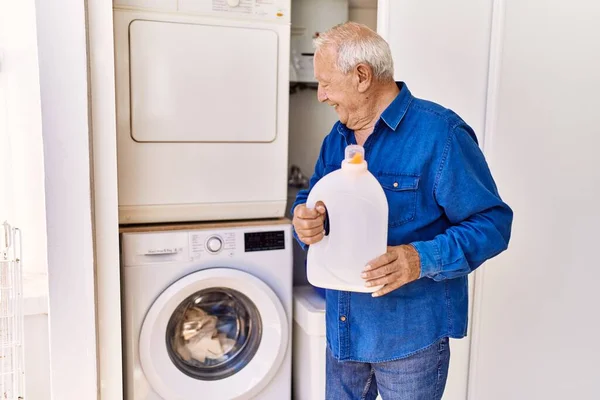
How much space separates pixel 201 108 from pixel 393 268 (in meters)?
1.17

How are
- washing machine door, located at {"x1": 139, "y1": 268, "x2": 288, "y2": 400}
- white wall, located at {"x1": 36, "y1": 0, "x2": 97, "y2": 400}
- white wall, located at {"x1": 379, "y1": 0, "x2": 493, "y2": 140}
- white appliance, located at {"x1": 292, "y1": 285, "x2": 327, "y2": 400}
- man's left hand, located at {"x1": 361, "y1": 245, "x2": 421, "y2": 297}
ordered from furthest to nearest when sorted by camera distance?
1. white appliance, located at {"x1": 292, "y1": 285, "x2": 327, "y2": 400}
2. washing machine door, located at {"x1": 139, "y1": 268, "x2": 288, "y2": 400}
3. white wall, located at {"x1": 379, "y1": 0, "x2": 493, "y2": 140}
4. white wall, located at {"x1": 36, "y1": 0, "x2": 97, "y2": 400}
5. man's left hand, located at {"x1": 361, "y1": 245, "x2": 421, "y2": 297}

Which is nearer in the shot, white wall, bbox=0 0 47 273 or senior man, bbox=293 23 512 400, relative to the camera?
senior man, bbox=293 23 512 400

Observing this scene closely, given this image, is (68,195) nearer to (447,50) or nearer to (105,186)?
(105,186)

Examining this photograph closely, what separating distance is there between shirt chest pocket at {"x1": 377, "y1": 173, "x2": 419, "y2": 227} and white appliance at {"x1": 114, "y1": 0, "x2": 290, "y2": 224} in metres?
0.93

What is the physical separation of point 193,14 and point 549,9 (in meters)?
1.23

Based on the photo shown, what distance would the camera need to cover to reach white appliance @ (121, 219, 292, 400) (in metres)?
1.90

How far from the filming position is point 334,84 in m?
1.25

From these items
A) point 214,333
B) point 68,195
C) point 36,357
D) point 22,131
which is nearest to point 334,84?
point 68,195

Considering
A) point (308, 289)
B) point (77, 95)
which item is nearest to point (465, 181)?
point (77, 95)

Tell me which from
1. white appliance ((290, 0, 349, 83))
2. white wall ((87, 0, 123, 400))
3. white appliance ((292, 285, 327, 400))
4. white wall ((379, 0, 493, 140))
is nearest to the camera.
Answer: white wall ((87, 0, 123, 400))

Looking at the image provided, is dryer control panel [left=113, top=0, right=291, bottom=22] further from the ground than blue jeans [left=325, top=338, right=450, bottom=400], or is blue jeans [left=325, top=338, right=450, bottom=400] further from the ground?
dryer control panel [left=113, top=0, right=291, bottom=22]

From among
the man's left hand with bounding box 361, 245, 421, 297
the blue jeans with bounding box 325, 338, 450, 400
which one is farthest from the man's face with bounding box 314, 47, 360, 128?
the blue jeans with bounding box 325, 338, 450, 400

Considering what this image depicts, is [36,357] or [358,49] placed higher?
[358,49]

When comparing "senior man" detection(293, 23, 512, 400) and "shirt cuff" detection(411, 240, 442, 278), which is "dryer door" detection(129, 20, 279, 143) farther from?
"shirt cuff" detection(411, 240, 442, 278)
